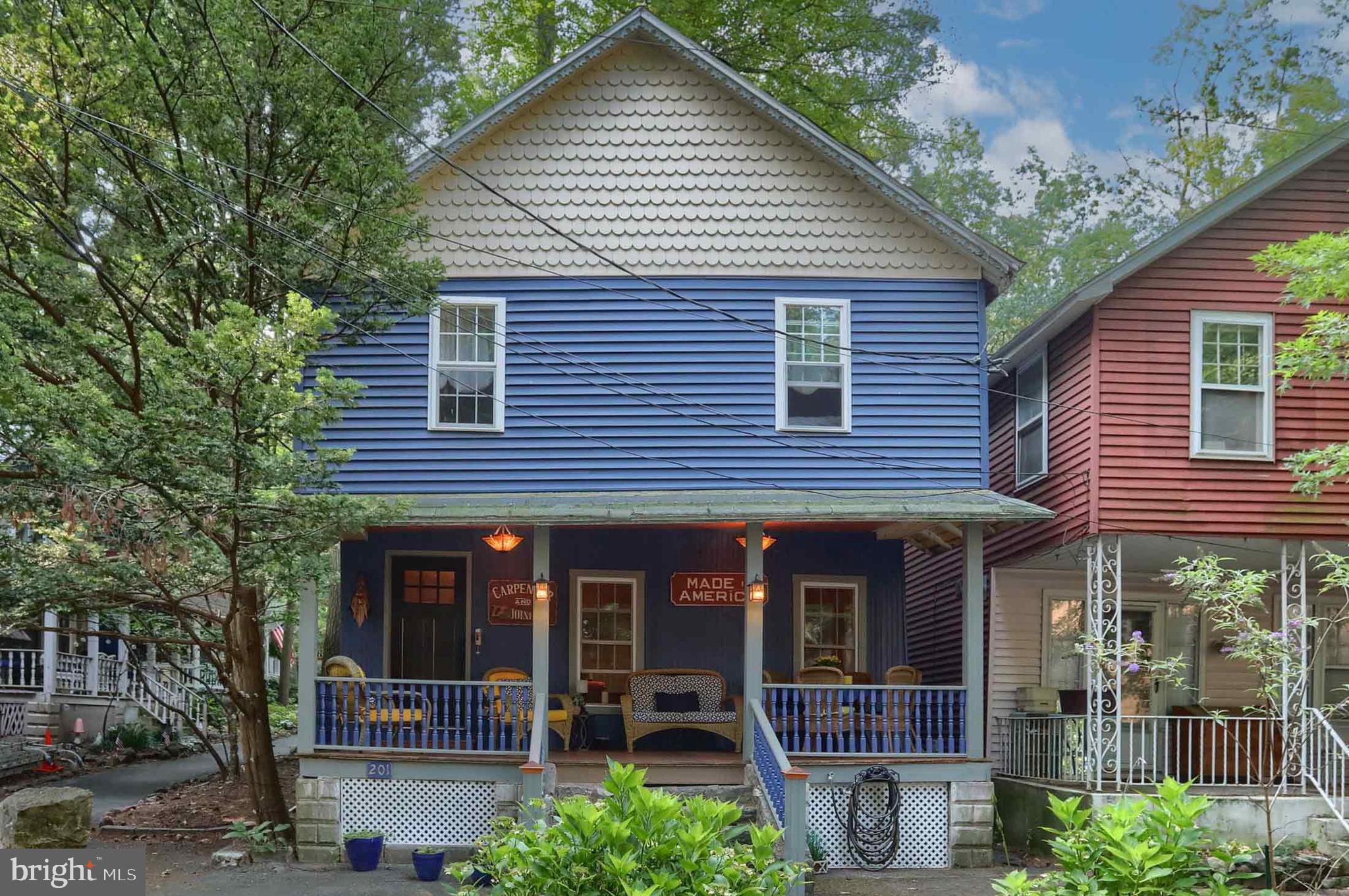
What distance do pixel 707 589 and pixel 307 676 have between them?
4983 millimetres

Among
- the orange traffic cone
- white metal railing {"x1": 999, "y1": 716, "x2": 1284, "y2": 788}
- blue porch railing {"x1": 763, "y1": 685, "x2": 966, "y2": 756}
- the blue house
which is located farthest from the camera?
the orange traffic cone

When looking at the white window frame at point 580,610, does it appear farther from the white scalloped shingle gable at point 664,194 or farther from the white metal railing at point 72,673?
the white metal railing at point 72,673

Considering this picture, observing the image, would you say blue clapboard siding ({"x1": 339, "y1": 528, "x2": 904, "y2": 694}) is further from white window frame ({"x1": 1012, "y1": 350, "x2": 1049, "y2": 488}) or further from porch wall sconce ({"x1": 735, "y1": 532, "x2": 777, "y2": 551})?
white window frame ({"x1": 1012, "y1": 350, "x2": 1049, "y2": 488})

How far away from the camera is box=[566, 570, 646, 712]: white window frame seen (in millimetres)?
16547

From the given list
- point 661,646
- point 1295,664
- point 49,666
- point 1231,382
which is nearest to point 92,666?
point 49,666

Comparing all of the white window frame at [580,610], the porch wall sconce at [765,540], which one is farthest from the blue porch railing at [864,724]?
the white window frame at [580,610]

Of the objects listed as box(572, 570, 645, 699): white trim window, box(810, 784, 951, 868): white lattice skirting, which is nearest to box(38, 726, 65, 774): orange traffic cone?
box(572, 570, 645, 699): white trim window

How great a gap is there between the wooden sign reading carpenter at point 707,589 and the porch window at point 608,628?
0.49 metres

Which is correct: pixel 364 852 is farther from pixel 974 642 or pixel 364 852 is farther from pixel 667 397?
pixel 974 642

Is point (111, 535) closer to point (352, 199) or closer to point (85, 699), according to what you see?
point (352, 199)

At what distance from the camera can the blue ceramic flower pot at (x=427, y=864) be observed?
42.0ft

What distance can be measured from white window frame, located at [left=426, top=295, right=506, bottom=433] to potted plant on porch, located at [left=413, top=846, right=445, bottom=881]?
15.4ft

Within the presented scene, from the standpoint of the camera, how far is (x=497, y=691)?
14680 mm

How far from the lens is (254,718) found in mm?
14219
